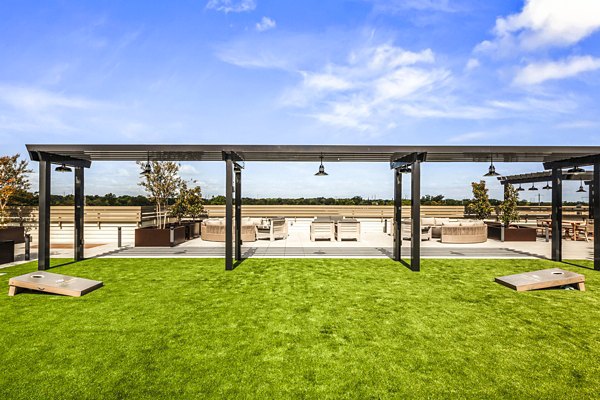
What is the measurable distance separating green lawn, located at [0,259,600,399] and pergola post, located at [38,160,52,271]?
45.9 inches

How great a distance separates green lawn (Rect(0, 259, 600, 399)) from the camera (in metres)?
3.10

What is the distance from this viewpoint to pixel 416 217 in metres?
8.47

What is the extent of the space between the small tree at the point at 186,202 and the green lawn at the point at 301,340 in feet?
29.7

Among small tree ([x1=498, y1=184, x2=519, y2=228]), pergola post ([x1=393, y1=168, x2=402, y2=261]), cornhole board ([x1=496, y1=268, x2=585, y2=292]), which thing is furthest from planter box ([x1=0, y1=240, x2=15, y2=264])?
small tree ([x1=498, y1=184, x2=519, y2=228])

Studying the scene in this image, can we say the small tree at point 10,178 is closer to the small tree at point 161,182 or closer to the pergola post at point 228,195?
the small tree at point 161,182

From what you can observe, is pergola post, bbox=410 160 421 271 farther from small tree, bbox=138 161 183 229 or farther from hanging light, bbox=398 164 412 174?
small tree, bbox=138 161 183 229

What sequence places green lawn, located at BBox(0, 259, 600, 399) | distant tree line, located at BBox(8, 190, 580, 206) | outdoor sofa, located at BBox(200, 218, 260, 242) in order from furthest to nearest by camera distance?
1. distant tree line, located at BBox(8, 190, 580, 206)
2. outdoor sofa, located at BBox(200, 218, 260, 242)
3. green lawn, located at BBox(0, 259, 600, 399)

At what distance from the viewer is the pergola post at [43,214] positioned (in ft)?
27.2

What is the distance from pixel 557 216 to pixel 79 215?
15.6 m

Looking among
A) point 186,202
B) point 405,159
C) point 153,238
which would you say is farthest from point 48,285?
point 186,202

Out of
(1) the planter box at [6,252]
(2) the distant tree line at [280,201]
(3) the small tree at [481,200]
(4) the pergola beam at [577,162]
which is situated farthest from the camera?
(2) the distant tree line at [280,201]

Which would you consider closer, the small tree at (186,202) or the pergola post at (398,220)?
the pergola post at (398,220)

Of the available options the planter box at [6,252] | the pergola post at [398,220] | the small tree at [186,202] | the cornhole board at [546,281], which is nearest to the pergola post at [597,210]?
the cornhole board at [546,281]

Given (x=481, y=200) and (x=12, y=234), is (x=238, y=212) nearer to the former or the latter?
(x=12, y=234)
